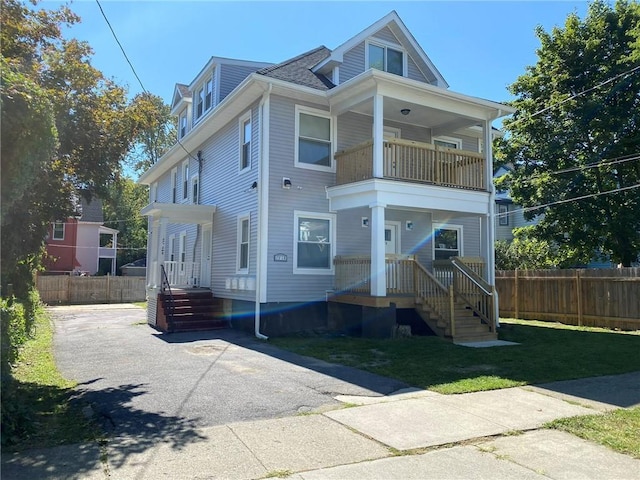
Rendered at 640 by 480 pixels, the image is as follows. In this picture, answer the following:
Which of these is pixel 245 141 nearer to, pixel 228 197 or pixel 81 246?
pixel 228 197

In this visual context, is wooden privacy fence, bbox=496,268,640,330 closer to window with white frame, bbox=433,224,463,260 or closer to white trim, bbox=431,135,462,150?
window with white frame, bbox=433,224,463,260

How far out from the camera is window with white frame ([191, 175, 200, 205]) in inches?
719

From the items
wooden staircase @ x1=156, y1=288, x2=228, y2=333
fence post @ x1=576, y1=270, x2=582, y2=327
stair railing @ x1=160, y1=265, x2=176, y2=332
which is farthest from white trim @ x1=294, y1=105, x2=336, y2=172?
fence post @ x1=576, y1=270, x2=582, y2=327

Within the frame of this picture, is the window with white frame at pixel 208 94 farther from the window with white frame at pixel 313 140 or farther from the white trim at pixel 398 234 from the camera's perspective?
the white trim at pixel 398 234

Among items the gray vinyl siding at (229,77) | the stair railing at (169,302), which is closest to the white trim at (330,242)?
the stair railing at (169,302)

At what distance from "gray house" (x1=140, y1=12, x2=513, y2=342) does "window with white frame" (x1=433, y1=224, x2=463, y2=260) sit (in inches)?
2.1

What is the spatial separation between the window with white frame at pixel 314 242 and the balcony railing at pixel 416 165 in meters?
1.28

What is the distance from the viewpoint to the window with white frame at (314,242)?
13.3m

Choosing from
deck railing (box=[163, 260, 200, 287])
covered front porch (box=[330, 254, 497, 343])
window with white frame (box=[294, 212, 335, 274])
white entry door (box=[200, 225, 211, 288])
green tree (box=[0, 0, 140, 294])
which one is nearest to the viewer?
green tree (box=[0, 0, 140, 294])

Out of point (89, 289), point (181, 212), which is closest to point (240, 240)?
point (181, 212)

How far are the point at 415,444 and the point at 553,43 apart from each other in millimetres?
20939

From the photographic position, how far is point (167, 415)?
562cm

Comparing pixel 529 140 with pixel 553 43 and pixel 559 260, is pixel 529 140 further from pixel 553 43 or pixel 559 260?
pixel 559 260

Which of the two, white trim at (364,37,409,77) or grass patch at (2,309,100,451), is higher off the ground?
white trim at (364,37,409,77)
